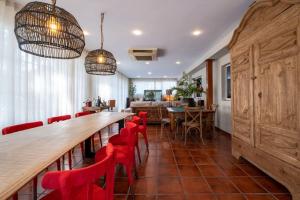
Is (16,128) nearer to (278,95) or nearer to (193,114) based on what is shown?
(278,95)

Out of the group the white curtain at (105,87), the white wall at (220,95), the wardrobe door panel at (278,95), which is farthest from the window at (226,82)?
the white curtain at (105,87)

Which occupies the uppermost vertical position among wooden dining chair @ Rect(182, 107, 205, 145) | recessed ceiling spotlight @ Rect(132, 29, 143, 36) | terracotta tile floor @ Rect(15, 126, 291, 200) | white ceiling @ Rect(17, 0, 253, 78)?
recessed ceiling spotlight @ Rect(132, 29, 143, 36)

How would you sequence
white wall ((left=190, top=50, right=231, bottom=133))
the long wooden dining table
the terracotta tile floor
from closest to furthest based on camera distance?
the long wooden dining table, the terracotta tile floor, white wall ((left=190, top=50, right=231, bottom=133))

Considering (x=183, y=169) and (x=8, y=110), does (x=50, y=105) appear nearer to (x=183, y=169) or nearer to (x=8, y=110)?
(x=8, y=110)

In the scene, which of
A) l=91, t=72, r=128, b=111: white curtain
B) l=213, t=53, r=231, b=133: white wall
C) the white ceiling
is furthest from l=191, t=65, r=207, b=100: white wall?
l=91, t=72, r=128, b=111: white curtain

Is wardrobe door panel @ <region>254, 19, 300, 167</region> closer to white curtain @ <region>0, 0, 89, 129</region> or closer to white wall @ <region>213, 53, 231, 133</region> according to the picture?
white wall @ <region>213, 53, 231, 133</region>

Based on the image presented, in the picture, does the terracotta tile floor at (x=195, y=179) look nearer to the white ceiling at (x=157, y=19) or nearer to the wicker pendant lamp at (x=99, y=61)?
the wicker pendant lamp at (x=99, y=61)

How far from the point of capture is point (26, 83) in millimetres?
2721

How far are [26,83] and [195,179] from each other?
3016mm

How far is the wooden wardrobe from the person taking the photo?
1597 millimetres

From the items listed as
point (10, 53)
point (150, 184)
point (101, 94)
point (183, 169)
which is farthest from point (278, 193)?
point (101, 94)

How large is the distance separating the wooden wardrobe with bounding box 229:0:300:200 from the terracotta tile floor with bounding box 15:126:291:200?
216 millimetres

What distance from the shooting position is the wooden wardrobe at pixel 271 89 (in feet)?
5.24

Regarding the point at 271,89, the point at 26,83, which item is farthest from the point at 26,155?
the point at 271,89
